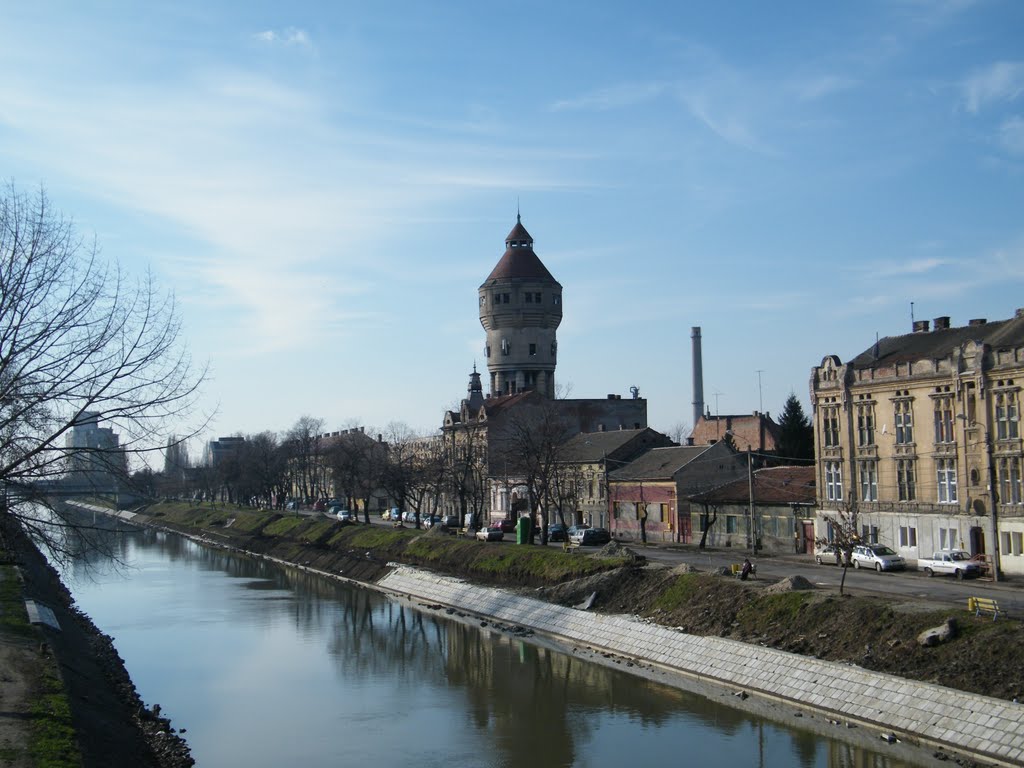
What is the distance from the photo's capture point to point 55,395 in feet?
66.1

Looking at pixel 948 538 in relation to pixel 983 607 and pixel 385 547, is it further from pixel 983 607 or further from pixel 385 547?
pixel 385 547

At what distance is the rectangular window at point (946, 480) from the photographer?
157 feet

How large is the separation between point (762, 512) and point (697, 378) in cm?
5465

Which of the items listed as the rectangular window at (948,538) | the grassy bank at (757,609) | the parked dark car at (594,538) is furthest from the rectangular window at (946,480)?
the parked dark car at (594,538)

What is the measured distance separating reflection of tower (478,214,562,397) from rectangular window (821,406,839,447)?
172ft

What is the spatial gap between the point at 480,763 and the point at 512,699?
7370 millimetres

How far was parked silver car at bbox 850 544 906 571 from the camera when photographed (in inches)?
1844

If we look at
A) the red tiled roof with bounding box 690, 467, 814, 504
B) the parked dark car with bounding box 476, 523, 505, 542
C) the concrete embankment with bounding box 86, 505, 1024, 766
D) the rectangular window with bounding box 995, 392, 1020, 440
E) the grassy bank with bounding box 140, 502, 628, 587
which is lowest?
the concrete embankment with bounding box 86, 505, 1024, 766

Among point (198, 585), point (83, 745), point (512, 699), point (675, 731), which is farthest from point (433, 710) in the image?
point (198, 585)

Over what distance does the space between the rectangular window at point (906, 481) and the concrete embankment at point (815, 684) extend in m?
16.0

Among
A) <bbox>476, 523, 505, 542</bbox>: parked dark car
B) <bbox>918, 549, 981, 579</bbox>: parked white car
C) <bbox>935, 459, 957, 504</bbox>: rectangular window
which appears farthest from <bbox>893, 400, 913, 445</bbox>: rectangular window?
<bbox>476, 523, 505, 542</bbox>: parked dark car

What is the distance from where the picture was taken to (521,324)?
108 m

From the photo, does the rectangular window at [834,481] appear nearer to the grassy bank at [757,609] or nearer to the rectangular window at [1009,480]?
the rectangular window at [1009,480]

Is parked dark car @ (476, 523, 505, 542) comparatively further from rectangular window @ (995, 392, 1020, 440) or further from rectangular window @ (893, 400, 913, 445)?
rectangular window @ (995, 392, 1020, 440)
